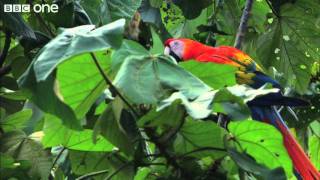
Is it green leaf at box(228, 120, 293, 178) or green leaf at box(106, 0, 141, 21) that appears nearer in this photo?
green leaf at box(228, 120, 293, 178)

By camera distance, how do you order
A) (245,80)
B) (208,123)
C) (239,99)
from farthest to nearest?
(245,80), (208,123), (239,99)

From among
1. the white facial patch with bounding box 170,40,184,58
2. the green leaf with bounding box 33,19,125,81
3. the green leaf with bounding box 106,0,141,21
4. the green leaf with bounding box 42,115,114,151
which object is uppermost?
the green leaf with bounding box 33,19,125,81

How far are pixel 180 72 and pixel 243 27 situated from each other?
492 millimetres

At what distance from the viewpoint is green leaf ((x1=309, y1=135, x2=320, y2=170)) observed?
1989 millimetres

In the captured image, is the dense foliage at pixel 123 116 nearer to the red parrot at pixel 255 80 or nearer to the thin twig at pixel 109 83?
the thin twig at pixel 109 83

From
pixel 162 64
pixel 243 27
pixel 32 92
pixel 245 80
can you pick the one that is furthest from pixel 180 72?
pixel 245 80

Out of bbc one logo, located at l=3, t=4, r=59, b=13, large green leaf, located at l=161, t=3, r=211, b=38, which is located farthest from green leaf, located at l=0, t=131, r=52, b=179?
large green leaf, located at l=161, t=3, r=211, b=38

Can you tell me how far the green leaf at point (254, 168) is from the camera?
77 centimetres

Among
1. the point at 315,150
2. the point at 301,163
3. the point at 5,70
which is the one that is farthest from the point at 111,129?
the point at 315,150

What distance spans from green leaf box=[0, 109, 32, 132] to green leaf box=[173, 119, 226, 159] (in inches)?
15.8

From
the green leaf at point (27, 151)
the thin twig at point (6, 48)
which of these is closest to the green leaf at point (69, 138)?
the green leaf at point (27, 151)

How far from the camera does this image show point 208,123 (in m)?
0.82

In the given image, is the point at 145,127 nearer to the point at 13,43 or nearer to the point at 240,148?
the point at 240,148

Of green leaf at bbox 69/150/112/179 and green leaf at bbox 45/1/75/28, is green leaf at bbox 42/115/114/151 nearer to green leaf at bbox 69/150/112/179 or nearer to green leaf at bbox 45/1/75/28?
green leaf at bbox 69/150/112/179
